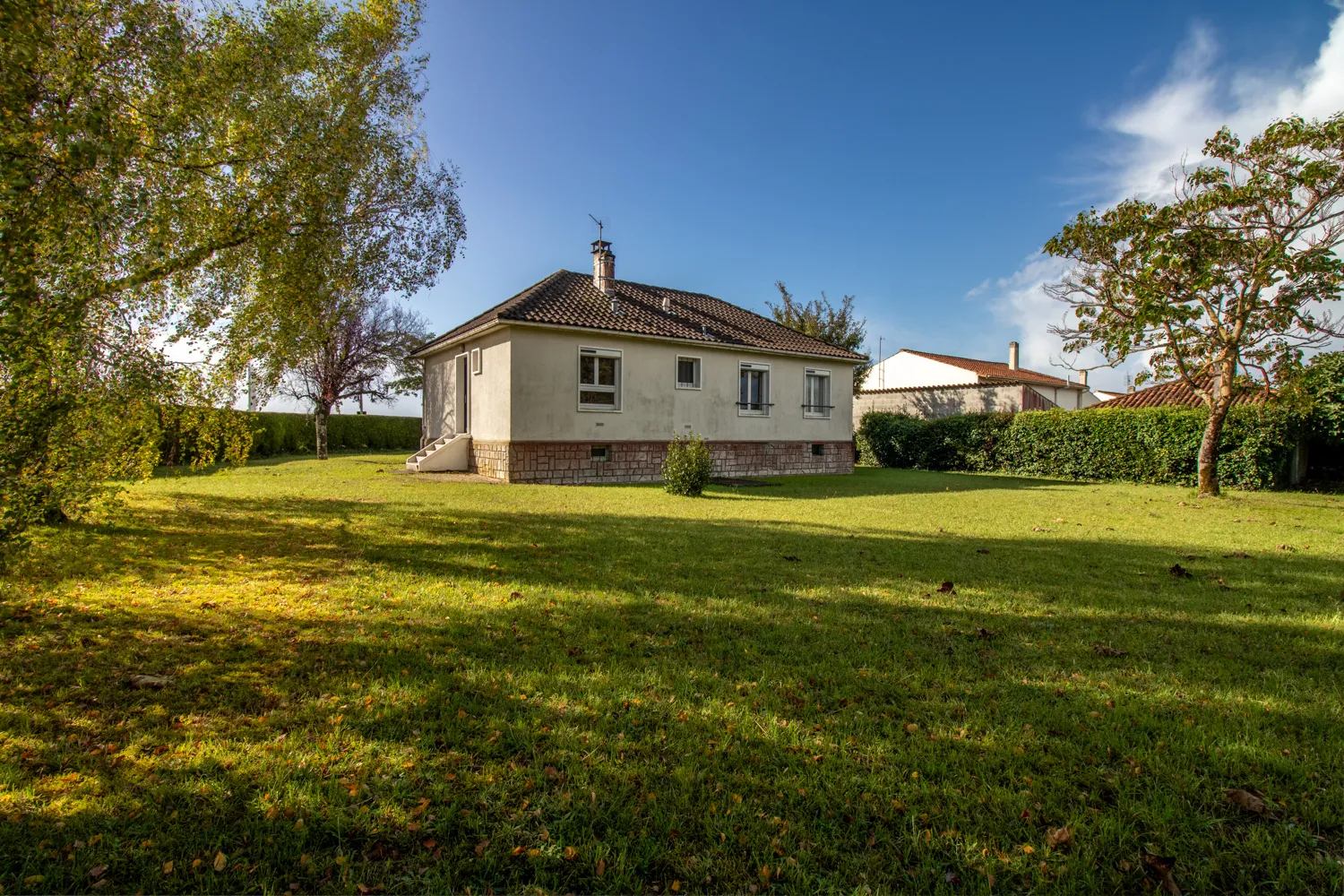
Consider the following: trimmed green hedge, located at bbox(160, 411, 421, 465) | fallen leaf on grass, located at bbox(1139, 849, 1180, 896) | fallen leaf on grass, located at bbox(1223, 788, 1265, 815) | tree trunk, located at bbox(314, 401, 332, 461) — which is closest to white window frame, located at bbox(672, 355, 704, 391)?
fallen leaf on grass, located at bbox(1223, 788, 1265, 815)

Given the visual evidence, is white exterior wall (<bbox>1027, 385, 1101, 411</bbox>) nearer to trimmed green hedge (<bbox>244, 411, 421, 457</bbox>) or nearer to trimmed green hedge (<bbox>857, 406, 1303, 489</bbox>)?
trimmed green hedge (<bbox>857, 406, 1303, 489</bbox>)

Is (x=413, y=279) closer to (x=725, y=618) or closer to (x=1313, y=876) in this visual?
(x=725, y=618)

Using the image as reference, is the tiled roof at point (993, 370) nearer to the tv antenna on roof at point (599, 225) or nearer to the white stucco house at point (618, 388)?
the white stucco house at point (618, 388)

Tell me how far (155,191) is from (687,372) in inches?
515

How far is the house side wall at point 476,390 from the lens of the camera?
15.3 meters

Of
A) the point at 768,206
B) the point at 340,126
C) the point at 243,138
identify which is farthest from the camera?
the point at 768,206

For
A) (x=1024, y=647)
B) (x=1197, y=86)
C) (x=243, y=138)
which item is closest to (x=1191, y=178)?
(x=1197, y=86)

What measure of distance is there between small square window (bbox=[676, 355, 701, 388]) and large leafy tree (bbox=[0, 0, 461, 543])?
8.48 m

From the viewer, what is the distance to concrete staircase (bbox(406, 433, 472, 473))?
17.2m

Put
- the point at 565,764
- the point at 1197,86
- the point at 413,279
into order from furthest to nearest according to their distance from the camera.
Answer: the point at 413,279
the point at 1197,86
the point at 565,764

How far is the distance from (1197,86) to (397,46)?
14699 mm

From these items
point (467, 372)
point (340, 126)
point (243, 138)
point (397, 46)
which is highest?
point (397, 46)

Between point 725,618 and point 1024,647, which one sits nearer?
point 1024,647

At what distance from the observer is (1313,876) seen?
6.12 ft
